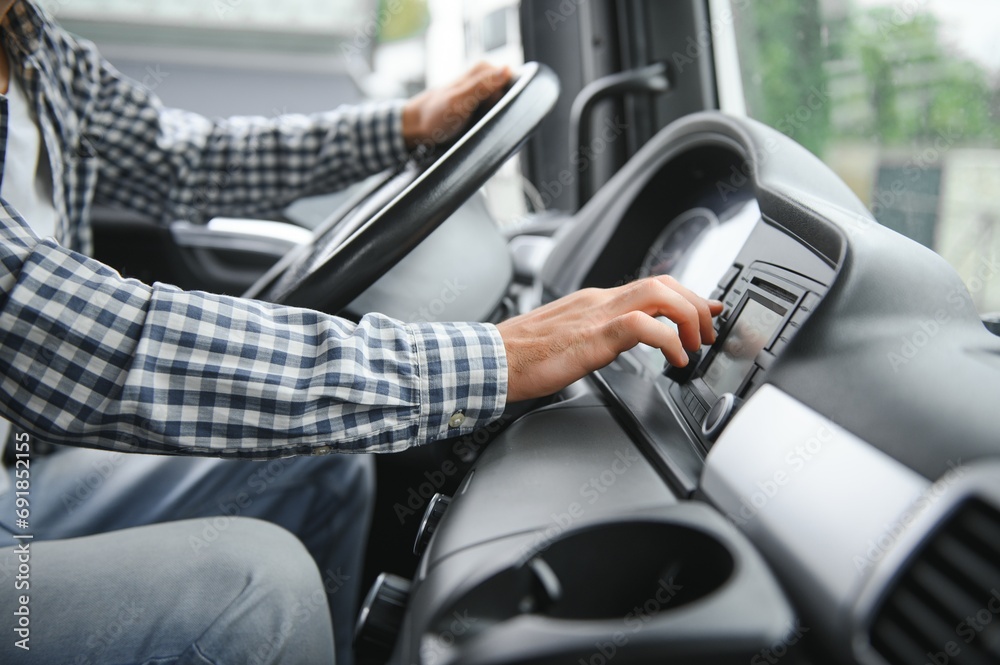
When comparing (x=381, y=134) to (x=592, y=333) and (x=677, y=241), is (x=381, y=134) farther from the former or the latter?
(x=592, y=333)

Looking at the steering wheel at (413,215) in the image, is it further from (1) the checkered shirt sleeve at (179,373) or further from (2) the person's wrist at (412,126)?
(2) the person's wrist at (412,126)

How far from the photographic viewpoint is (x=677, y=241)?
40.1 inches

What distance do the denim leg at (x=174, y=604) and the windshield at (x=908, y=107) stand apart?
2.35ft

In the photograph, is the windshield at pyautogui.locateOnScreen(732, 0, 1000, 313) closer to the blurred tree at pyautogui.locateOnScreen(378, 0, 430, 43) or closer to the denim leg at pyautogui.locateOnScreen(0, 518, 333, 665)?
the denim leg at pyautogui.locateOnScreen(0, 518, 333, 665)

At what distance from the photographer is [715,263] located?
0.83 meters

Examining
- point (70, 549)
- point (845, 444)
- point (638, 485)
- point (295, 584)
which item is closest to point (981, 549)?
point (845, 444)

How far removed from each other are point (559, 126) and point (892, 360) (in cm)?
150

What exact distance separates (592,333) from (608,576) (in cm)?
22

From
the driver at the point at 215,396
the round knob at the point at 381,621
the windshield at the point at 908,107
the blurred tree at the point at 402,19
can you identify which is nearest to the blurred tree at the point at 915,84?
the windshield at the point at 908,107

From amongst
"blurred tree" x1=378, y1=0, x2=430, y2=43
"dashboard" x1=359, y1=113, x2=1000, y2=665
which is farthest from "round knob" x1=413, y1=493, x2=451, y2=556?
"blurred tree" x1=378, y1=0, x2=430, y2=43

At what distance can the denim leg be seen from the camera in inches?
23.6

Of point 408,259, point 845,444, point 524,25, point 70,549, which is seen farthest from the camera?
point 524,25

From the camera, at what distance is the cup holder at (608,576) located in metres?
0.39

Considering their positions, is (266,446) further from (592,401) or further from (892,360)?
(892,360)
